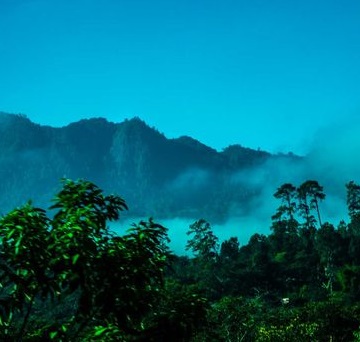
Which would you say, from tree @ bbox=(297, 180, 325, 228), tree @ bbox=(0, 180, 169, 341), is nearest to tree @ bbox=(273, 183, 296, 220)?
tree @ bbox=(297, 180, 325, 228)

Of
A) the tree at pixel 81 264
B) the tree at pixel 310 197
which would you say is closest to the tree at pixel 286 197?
the tree at pixel 310 197

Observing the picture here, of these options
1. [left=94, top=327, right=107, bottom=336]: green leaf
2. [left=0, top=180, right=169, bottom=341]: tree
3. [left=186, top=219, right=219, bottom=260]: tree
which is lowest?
[left=94, top=327, right=107, bottom=336]: green leaf

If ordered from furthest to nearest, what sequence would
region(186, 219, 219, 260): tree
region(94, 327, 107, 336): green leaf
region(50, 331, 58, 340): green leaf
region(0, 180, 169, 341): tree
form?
region(186, 219, 219, 260): tree → region(0, 180, 169, 341): tree → region(50, 331, 58, 340): green leaf → region(94, 327, 107, 336): green leaf

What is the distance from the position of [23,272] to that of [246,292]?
270 ft

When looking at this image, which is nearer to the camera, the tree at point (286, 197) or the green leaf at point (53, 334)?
the green leaf at point (53, 334)

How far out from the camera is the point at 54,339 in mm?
6855

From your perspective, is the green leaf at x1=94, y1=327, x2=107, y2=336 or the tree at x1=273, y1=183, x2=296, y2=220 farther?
the tree at x1=273, y1=183, x2=296, y2=220

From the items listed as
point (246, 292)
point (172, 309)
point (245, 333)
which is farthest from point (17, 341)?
point (246, 292)

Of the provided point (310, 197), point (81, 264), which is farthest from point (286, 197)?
point (81, 264)

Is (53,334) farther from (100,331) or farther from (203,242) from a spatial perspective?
(203,242)

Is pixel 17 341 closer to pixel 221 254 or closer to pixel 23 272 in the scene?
pixel 23 272

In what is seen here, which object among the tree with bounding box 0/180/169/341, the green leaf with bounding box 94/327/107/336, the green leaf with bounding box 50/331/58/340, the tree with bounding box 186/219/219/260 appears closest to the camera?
the green leaf with bounding box 94/327/107/336

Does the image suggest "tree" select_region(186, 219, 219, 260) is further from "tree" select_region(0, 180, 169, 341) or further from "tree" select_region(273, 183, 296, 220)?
"tree" select_region(0, 180, 169, 341)

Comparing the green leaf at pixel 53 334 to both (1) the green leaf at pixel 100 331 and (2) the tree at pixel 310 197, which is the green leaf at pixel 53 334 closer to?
(1) the green leaf at pixel 100 331
